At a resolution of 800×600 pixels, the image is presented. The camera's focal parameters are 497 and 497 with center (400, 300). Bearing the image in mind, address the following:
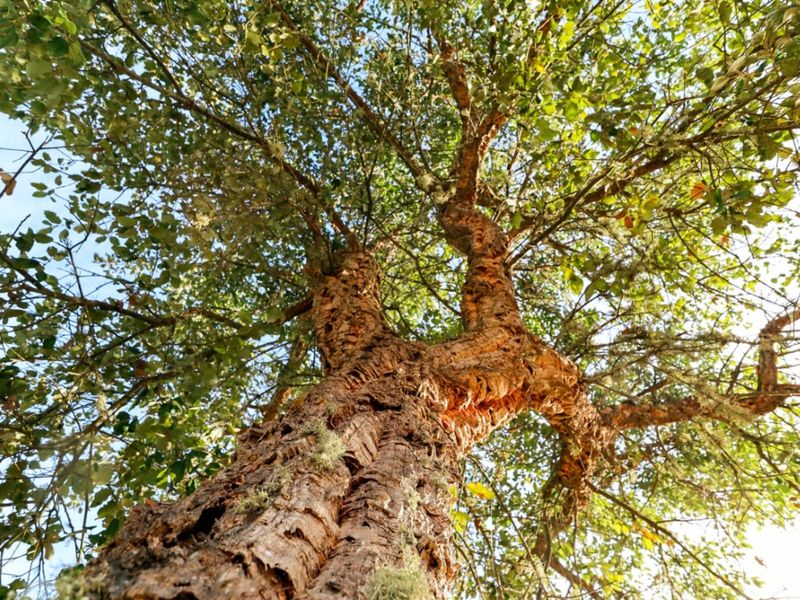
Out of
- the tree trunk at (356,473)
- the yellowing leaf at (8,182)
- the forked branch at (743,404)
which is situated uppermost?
the forked branch at (743,404)

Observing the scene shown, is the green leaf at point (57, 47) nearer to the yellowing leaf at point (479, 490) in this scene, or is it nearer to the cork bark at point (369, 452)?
the cork bark at point (369, 452)

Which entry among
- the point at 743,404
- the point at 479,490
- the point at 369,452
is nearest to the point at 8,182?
the point at 369,452

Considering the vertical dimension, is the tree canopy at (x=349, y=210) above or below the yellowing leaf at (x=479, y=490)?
above

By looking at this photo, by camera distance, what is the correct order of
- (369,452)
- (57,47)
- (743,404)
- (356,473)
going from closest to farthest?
1. (356,473)
2. (369,452)
3. (57,47)
4. (743,404)

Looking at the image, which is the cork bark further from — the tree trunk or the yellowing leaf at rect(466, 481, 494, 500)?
the yellowing leaf at rect(466, 481, 494, 500)

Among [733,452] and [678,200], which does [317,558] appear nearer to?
[678,200]

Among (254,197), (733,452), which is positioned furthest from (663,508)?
(254,197)

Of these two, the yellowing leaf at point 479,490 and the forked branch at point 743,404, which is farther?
the forked branch at point 743,404

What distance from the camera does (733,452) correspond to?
6465 mm

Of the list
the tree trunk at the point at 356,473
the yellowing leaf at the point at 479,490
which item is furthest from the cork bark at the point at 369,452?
the yellowing leaf at the point at 479,490

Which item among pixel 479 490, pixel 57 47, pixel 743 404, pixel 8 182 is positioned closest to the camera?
pixel 57 47

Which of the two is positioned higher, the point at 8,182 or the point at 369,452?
the point at 8,182

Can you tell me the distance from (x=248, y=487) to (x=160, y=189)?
3471 mm

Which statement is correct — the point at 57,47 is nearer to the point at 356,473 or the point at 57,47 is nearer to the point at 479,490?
the point at 356,473
